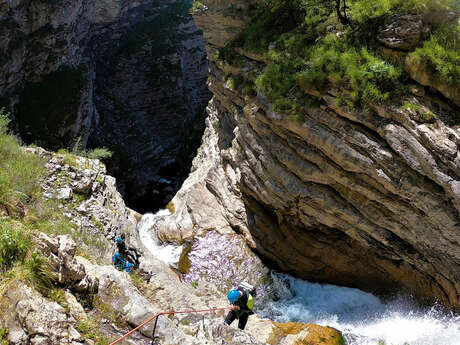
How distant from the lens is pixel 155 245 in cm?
1605

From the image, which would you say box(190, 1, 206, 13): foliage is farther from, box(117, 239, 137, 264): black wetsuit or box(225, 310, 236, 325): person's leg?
box(225, 310, 236, 325): person's leg

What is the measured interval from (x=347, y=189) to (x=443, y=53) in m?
4.77

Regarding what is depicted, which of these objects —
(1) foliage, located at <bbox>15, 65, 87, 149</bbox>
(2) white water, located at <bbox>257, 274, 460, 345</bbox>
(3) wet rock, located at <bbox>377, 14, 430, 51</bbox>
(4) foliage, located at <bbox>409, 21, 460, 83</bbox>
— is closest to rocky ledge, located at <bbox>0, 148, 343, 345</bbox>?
(2) white water, located at <bbox>257, 274, 460, 345</bbox>

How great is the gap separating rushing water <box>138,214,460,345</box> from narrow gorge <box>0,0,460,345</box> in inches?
2.5

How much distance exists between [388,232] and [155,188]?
23.2 metres

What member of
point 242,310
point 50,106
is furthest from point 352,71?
point 50,106

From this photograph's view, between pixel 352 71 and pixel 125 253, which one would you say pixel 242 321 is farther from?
pixel 352 71

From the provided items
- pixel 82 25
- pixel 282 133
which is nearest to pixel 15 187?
pixel 282 133

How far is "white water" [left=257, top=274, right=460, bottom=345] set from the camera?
980 centimetres

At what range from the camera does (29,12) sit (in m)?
23.1

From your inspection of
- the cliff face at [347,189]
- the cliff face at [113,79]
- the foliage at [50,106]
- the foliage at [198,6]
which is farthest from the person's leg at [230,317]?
the cliff face at [113,79]

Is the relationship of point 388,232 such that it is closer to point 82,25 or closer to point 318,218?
point 318,218

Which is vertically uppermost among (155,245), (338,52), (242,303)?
(338,52)

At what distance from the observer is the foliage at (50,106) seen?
22969mm
